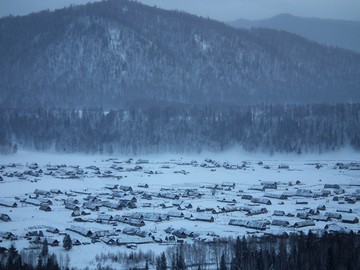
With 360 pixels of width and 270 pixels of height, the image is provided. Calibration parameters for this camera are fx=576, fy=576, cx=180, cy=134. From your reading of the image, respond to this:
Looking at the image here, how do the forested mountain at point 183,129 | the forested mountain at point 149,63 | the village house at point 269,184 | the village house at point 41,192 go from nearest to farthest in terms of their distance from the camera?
the village house at point 41,192 < the village house at point 269,184 < the forested mountain at point 183,129 < the forested mountain at point 149,63

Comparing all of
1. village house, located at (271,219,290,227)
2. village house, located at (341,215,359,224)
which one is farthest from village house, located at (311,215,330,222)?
village house, located at (271,219,290,227)

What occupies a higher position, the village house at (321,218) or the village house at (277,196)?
the village house at (277,196)

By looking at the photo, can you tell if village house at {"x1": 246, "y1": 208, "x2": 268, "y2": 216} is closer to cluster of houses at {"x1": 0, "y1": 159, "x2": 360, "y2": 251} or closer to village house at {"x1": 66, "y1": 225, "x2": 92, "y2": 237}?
cluster of houses at {"x1": 0, "y1": 159, "x2": 360, "y2": 251}

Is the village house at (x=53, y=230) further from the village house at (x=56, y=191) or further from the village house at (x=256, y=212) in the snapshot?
the village house at (x=56, y=191)

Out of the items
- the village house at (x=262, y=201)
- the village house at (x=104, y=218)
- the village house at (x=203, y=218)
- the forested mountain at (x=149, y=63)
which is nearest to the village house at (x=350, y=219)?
the village house at (x=262, y=201)

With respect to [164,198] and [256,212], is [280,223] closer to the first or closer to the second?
[256,212]

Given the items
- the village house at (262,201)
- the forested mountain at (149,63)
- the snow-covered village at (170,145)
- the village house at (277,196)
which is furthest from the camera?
the forested mountain at (149,63)

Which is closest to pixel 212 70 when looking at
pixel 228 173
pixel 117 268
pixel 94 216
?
pixel 228 173
